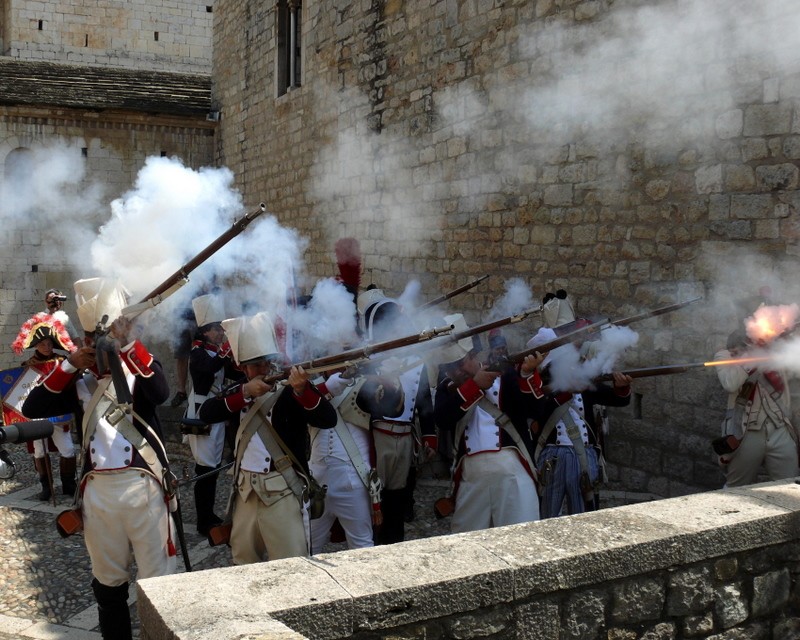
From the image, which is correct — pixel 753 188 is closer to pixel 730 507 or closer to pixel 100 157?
pixel 730 507

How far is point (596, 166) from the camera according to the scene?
6.82m

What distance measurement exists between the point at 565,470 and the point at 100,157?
13215 mm

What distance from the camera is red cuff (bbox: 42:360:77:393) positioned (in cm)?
401

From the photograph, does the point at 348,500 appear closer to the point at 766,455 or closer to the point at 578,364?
the point at 578,364

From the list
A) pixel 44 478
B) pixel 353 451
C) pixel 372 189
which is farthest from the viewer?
pixel 372 189

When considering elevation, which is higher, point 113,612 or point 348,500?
point 348,500

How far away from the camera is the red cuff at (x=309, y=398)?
154 inches

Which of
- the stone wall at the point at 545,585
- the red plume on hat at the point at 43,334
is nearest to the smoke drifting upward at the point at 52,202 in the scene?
the red plume on hat at the point at 43,334

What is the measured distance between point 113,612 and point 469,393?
198cm

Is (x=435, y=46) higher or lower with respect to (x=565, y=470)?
higher

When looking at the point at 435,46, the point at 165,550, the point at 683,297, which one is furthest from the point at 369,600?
the point at 435,46

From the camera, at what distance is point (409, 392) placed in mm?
5176

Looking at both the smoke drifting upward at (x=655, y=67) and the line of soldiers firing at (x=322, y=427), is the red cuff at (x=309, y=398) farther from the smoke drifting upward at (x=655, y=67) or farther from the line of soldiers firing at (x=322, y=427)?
the smoke drifting upward at (x=655, y=67)

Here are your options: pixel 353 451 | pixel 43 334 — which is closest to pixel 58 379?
pixel 353 451
